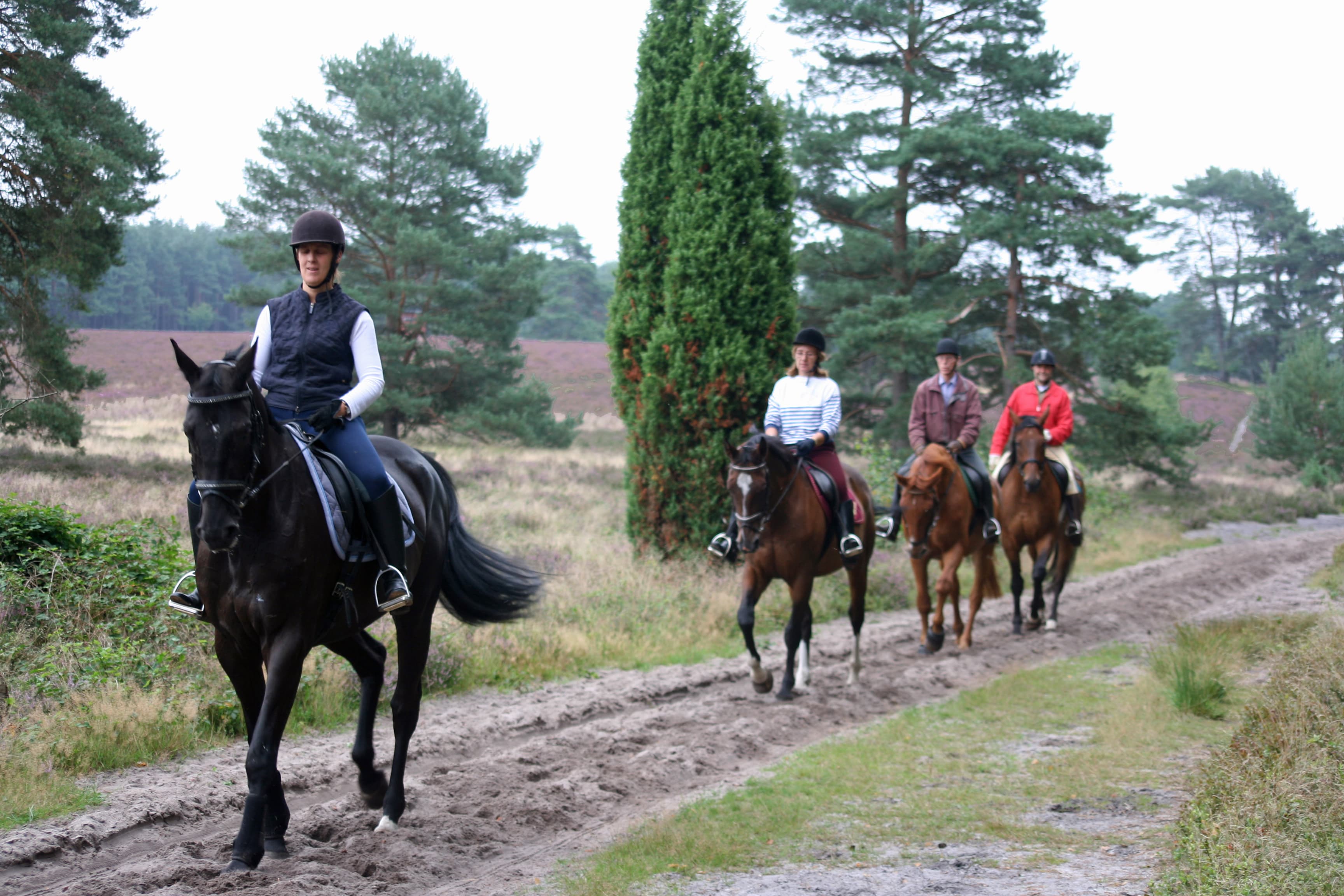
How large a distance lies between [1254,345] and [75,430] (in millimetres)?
75483

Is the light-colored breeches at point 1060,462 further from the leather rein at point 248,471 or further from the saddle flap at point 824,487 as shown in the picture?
the leather rein at point 248,471

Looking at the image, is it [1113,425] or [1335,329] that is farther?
[1335,329]

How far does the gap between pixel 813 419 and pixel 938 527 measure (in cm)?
265

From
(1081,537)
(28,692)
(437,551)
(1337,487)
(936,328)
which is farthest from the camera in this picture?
(1337,487)

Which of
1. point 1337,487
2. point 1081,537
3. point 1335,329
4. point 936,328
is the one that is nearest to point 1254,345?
point 1335,329

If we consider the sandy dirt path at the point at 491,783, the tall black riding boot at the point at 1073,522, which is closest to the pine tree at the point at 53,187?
the sandy dirt path at the point at 491,783

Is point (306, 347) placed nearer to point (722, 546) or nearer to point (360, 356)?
point (360, 356)

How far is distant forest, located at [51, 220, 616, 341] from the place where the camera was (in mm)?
69062

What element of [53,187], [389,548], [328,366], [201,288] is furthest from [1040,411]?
[201,288]

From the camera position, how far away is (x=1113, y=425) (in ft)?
86.5

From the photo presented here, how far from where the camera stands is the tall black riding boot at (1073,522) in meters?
12.6

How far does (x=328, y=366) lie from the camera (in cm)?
476

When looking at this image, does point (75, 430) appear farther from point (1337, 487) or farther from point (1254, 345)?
point (1254, 345)

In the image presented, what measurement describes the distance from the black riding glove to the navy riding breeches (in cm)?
12
